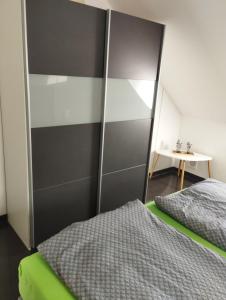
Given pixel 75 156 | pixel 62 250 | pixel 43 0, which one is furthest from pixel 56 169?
pixel 43 0

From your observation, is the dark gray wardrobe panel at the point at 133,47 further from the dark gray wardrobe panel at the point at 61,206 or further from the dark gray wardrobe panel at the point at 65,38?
the dark gray wardrobe panel at the point at 61,206

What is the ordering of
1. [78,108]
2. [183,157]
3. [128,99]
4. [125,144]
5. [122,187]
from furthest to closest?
[183,157] < [122,187] < [125,144] < [128,99] < [78,108]

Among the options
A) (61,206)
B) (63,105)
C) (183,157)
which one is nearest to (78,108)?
(63,105)

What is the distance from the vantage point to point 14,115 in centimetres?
186

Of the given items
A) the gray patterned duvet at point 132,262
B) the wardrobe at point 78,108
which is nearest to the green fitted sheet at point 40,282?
the gray patterned duvet at point 132,262

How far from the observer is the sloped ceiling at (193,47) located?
202cm

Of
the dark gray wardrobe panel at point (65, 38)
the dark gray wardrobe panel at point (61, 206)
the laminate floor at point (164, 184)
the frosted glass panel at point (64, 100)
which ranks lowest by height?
the laminate floor at point (164, 184)

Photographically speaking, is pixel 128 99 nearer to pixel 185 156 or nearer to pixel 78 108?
pixel 78 108

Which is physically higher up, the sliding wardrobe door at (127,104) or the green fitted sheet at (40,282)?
the sliding wardrobe door at (127,104)

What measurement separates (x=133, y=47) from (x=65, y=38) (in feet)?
2.09

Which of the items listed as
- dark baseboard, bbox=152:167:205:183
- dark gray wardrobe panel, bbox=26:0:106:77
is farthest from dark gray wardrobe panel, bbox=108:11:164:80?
dark baseboard, bbox=152:167:205:183

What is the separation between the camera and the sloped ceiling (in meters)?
2.02

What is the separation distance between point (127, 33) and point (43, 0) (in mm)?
727

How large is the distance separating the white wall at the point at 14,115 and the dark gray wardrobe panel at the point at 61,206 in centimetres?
10
